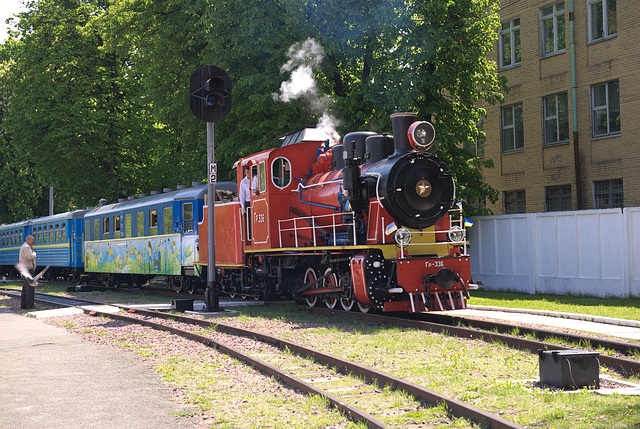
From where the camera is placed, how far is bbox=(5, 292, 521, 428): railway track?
5.70m

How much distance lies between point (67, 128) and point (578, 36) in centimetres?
2235

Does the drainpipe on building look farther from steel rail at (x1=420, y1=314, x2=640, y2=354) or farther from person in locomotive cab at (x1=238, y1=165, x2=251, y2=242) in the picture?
person in locomotive cab at (x1=238, y1=165, x2=251, y2=242)

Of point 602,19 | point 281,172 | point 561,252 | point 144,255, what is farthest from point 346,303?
point 602,19

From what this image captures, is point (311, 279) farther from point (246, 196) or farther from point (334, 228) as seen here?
point (246, 196)

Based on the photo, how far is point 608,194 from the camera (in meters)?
23.1

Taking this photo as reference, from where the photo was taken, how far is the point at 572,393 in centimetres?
650

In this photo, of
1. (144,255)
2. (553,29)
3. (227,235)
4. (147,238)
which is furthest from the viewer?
(553,29)

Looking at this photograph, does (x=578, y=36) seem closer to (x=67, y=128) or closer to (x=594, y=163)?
(x=594, y=163)

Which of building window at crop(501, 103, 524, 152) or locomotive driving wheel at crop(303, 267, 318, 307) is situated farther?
building window at crop(501, 103, 524, 152)

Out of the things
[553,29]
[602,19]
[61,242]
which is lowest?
[61,242]

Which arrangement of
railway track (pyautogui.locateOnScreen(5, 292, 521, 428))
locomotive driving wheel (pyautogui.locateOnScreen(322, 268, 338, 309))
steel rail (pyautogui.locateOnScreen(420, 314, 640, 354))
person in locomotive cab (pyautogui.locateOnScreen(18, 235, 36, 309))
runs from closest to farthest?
railway track (pyautogui.locateOnScreen(5, 292, 521, 428)) → steel rail (pyautogui.locateOnScreen(420, 314, 640, 354)) → locomotive driving wheel (pyautogui.locateOnScreen(322, 268, 338, 309)) → person in locomotive cab (pyautogui.locateOnScreen(18, 235, 36, 309))

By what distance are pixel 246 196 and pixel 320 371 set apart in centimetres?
916

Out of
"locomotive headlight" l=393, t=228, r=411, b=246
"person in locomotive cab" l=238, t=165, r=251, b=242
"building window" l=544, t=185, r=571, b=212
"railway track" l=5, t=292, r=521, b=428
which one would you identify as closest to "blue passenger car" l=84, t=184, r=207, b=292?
"person in locomotive cab" l=238, t=165, r=251, b=242

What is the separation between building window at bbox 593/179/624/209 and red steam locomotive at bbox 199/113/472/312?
10.9 meters
